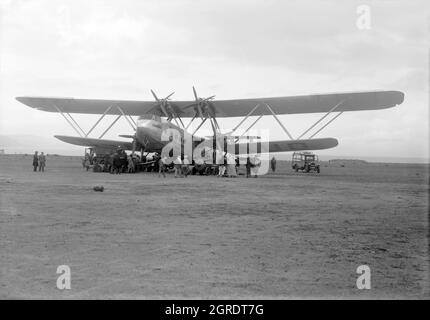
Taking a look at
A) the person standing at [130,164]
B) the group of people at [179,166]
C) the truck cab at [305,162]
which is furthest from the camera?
the truck cab at [305,162]

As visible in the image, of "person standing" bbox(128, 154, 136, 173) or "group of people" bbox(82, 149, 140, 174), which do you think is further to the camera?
"person standing" bbox(128, 154, 136, 173)

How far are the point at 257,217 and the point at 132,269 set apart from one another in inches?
166

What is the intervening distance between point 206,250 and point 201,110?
2114 cm

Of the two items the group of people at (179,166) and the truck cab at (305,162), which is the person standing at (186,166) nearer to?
the group of people at (179,166)

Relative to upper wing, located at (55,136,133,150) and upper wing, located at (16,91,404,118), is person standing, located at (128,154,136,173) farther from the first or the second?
upper wing, located at (16,91,404,118)

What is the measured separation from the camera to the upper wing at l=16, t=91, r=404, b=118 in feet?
65.7

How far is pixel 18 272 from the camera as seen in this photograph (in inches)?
170

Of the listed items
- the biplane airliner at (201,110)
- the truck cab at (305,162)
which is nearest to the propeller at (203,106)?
the biplane airliner at (201,110)

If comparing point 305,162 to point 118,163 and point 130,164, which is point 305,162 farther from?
point 118,163

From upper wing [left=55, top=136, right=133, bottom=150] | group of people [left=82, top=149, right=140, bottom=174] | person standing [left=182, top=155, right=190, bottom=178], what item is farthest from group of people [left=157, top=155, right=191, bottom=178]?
upper wing [left=55, top=136, right=133, bottom=150]

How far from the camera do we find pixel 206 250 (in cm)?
545

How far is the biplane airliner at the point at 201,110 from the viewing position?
2111cm

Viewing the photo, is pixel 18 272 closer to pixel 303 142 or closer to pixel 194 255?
pixel 194 255

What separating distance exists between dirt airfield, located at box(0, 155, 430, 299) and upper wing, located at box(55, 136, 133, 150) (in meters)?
16.4
